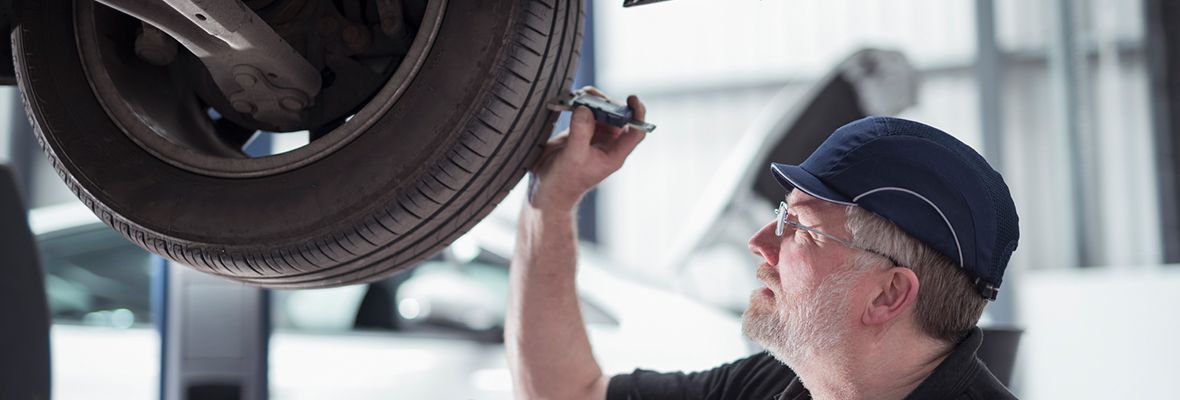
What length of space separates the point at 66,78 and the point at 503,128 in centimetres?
48

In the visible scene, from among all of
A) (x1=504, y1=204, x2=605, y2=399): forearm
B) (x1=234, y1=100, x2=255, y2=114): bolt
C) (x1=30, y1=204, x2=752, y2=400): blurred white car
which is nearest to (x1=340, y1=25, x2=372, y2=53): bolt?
(x1=234, y1=100, x2=255, y2=114): bolt

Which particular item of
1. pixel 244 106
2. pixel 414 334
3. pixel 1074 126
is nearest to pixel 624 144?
pixel 244 106

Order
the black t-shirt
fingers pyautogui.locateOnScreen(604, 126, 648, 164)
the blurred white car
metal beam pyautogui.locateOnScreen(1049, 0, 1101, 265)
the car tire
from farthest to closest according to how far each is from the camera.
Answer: metal beam pyautogui.locateOnScreen(1049, 0, 1101, 265) → the blurred white car → the black t-shirt → fingers pyautogui.locateOnScreen(604, 126, 648, 164) → the car tire

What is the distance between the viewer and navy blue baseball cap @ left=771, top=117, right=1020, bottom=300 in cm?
115

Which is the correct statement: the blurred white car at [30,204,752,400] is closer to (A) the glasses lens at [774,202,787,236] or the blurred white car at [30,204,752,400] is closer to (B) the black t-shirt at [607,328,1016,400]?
(B) the black t-shirt at [607,328,1016,400]

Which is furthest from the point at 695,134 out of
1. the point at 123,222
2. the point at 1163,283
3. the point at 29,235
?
the point at 123,222

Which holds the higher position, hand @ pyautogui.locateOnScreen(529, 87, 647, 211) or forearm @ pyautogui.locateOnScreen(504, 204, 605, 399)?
hand @ pyautogui.locateOnScreen(529, 87, 647, 211)

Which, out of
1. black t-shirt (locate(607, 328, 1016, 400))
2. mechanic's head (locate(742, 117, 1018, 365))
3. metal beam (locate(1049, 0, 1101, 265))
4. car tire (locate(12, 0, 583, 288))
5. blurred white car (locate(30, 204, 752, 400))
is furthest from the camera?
metal beam (locate(1049, 0, 1101, 265))

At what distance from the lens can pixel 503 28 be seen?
1052mm

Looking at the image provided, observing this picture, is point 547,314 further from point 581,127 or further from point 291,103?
point 291,103

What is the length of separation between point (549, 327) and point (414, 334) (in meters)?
1.44

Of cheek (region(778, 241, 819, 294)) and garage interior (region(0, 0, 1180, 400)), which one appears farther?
garage interior (region(0, 0, 1180, 400))

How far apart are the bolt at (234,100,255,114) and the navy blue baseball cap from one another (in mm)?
→ 634

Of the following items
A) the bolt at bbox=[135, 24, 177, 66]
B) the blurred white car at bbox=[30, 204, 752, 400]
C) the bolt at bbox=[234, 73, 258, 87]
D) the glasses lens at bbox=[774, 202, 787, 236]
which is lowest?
the blurred white car at bbox=[30, 204, 752, 400]
